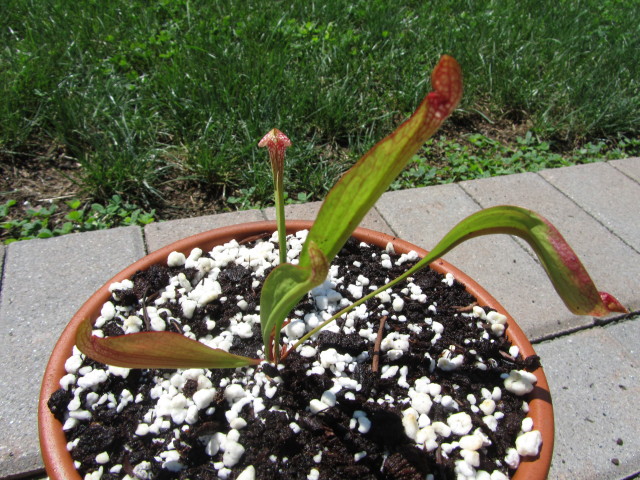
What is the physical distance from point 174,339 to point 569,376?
976 mm

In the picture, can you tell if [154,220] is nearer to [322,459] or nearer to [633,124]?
[322,459]

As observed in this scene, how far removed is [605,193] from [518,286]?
724 millimetres

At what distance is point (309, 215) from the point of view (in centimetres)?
149

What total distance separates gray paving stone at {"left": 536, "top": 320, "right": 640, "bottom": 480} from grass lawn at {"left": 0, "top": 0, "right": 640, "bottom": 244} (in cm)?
79

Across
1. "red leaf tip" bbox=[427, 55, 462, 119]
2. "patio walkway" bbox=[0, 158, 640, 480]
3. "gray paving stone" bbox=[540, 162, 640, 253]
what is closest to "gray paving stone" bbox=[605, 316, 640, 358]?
"patio walkway" bbox=[0, 158, 640, 480]

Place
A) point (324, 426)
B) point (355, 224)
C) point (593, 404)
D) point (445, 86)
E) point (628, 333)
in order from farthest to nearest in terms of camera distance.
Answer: point (628, 333)
point (593, 404)
point (324, 426)
point (355, 224)
point (445, 86)

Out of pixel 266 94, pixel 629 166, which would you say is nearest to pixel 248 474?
pixel 266 94

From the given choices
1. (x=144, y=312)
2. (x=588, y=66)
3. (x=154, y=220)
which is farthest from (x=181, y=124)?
(x=588, y=66)

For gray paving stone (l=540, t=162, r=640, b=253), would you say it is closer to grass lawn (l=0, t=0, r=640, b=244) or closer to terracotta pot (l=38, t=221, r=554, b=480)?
grass lawn (l=0, t=0, r=640, b=244)

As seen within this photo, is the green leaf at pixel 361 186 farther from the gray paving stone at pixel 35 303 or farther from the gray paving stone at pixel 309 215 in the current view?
the gray paving stone at pixel 309 215

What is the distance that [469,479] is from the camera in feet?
2.27

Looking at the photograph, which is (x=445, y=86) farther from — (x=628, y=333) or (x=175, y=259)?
(x=628, y=333)

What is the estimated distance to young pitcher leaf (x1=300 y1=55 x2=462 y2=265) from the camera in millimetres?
466

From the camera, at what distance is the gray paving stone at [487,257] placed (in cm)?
126
